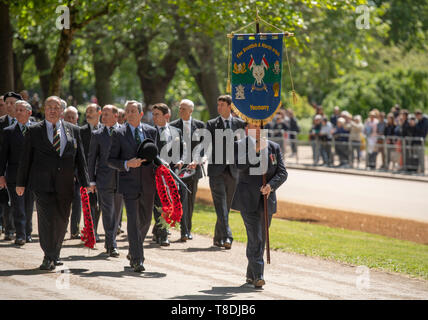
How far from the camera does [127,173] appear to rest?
9867 mm

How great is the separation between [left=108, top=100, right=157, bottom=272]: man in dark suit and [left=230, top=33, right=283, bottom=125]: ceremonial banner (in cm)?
139

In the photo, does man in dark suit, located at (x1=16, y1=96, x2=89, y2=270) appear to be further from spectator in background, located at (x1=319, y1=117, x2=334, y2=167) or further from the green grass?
spectator in background, located at (x1=319, y1=117, x2=334, y2=167)

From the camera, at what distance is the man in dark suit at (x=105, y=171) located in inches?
448

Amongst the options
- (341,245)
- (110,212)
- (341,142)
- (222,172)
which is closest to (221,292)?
(110,212)

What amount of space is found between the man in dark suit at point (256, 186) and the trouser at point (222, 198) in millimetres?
2829

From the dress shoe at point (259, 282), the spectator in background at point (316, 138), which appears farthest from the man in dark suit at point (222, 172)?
the spectator in background at point (316, 138)

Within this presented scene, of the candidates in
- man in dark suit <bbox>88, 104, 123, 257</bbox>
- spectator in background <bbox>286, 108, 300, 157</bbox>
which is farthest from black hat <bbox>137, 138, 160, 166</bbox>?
spectator in background <bbox>286, 108, 300, 157</bbox>

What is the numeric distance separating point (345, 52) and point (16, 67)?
452 inches

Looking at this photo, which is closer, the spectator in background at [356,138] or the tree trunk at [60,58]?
the tree trunk at [60,58]

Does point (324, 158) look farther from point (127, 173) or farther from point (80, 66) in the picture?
point (127, 173)

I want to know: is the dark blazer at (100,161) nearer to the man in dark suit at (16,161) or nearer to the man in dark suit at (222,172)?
the man in dark suit at (16,161)

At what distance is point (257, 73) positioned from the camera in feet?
33.2

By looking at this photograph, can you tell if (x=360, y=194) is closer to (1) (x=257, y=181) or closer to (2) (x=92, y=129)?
(2) (x=92, y=129)

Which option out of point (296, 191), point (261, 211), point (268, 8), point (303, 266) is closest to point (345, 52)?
point (296, 191)
